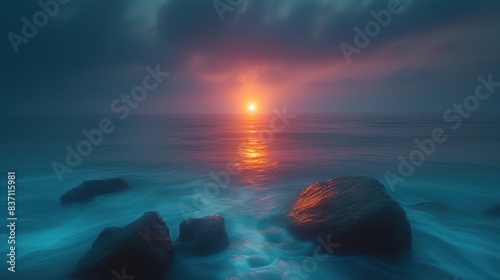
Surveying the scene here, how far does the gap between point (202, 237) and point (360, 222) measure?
518 cm

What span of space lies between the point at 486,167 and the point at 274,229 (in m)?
25.1

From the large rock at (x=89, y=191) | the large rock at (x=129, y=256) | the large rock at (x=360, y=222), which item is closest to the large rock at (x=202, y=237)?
the large rock at (x=129, y=256)

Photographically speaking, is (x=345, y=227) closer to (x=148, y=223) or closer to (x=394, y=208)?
(x=394, y=208)

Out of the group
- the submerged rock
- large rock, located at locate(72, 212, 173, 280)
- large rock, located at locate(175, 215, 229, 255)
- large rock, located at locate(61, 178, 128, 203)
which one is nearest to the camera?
large rock, located at locate(72, 212, 173, 280)

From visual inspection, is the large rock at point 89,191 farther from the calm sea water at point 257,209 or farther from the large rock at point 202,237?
the large rock at point 202,237

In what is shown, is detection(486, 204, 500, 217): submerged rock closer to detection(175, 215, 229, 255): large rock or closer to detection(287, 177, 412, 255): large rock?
detection(287, 177, 412, 255): large rock

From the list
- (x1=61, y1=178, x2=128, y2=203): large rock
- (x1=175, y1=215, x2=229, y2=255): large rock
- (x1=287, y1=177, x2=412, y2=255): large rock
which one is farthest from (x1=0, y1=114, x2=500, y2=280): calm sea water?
(x1=61, y1=178, x2=128, y2=203): large rock

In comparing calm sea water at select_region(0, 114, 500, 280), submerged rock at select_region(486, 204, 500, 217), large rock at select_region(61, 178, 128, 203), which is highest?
large rock at select_region(61, 178, 128, 203)

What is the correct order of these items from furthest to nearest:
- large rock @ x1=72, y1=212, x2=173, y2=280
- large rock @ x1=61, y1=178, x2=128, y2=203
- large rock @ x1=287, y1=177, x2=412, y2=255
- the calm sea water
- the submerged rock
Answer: large rock @ x1=61, y1=178, x2=128, y2=203 < the submerged rock < the calm sea water < large rock @ x1=287, y1=177, x2=412, y2=255 < large rock @ x1=72, y1=212, x2=173, y2=280

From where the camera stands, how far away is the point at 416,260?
8.23 metres

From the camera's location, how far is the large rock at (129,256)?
261 inches

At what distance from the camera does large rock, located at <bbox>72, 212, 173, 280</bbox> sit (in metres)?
6.62

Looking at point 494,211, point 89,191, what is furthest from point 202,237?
point 494,211

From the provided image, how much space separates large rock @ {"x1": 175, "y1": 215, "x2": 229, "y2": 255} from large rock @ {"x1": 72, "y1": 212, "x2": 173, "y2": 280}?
1015 millimetres
